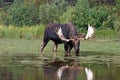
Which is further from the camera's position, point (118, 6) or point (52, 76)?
point (118, 6)

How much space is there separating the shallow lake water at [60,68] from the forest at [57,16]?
1100cm

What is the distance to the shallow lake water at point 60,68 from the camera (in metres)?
15.3

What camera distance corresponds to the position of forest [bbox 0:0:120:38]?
32.3 meters

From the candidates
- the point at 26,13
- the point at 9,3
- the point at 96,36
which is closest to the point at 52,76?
the point at 96,36

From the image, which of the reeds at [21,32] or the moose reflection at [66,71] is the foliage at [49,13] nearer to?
the reeds at [21,32]

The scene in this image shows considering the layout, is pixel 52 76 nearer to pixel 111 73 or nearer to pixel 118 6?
pixel 111 73

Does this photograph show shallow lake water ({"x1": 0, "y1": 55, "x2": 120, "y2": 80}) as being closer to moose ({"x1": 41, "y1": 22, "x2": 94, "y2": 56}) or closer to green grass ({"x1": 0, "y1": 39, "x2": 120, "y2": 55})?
moose ({"x1": 41, "y1": 22, "x2": 94, "y2": 56})

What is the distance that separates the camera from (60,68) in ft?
57.3

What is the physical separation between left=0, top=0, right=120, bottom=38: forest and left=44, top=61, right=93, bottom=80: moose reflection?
1323cm

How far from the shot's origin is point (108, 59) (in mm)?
20344

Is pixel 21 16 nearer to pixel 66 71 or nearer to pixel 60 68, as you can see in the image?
pixel 60 68

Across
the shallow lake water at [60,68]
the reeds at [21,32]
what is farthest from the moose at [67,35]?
the reeds at [21,32]

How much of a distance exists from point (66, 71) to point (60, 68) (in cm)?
73

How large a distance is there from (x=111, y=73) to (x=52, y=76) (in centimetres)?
197
